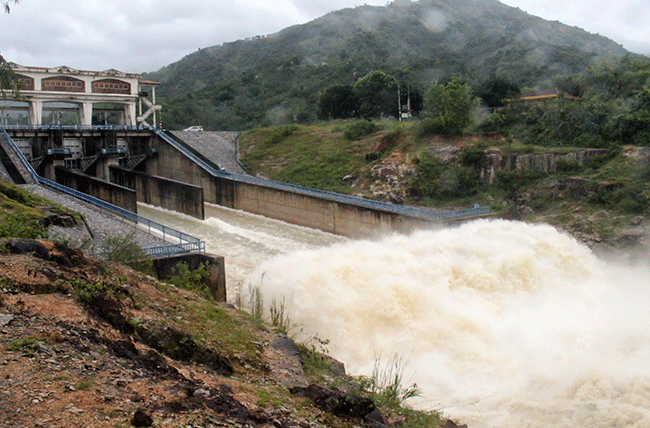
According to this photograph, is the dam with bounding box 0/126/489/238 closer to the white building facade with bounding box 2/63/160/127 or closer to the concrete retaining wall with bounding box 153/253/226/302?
the white building facade with bounding box 2/63/160/127

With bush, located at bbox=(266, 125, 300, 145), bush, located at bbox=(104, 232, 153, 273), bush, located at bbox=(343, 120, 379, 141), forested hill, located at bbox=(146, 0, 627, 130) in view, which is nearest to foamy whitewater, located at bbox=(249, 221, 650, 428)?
bush, located at bbox=(104, 232, 153, 273)

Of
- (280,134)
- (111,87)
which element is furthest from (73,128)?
(280,134)

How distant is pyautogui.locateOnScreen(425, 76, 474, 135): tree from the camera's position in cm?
3569

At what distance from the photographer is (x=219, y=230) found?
98.2ft

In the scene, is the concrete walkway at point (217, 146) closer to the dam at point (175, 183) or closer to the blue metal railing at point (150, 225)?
the dam at point (175, 183)

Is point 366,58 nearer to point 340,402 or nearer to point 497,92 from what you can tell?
point 497,92

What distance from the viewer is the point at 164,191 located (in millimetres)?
34719

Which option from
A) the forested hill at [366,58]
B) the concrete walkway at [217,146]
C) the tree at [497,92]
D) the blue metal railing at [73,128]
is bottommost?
the concrete walkway at [217,146]

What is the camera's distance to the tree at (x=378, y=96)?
4903cm

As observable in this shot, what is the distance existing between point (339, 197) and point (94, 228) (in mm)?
12622

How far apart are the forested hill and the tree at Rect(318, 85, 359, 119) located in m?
3.62

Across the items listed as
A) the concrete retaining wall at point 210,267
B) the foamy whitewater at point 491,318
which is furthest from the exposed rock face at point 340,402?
the concrete retaining wall at point 210,267

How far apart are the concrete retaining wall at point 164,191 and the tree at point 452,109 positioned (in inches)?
620

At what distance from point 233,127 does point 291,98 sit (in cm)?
860
